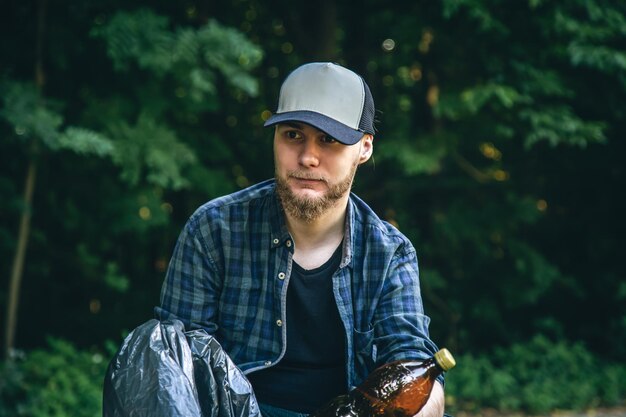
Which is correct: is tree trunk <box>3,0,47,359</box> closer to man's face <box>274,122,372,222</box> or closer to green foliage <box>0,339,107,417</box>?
green foliage <box>0,339,107,417</box>

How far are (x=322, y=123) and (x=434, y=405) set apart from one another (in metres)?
0.96

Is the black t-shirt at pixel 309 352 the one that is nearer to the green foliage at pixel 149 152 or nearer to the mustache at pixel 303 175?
the mustache at pixel 303 175

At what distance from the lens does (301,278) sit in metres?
2.65

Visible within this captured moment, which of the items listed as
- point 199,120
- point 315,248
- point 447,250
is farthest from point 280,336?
point 447,250

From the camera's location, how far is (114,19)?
4.85 meters

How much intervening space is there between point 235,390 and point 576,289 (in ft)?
20.0

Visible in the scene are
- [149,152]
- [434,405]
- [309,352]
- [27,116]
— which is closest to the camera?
[434,405]

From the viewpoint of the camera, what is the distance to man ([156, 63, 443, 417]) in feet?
8.26

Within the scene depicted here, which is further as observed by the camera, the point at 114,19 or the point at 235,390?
the point at 114,19

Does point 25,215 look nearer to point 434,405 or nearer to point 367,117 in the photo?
point 367,117

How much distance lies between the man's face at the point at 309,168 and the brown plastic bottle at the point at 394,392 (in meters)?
0.63

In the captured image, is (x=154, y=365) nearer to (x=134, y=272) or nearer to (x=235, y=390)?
(x=235, y=390)

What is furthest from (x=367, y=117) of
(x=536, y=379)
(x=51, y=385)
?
(x=536, y=379)

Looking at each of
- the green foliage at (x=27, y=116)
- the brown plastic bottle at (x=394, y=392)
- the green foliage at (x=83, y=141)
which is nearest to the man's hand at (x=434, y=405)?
the brown plastic bottle at (x=394, y=392)
